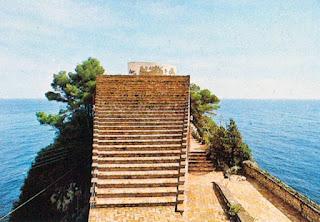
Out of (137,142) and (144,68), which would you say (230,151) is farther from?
(144,68)

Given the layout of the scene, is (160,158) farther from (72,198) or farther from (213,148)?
(72,198)

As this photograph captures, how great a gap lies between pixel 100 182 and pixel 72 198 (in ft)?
25.7

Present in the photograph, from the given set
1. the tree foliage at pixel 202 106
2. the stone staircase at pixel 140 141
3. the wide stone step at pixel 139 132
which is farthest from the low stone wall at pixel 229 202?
the tree foliage at pixel 202 106

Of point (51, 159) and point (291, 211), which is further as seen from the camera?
point (51, 159)

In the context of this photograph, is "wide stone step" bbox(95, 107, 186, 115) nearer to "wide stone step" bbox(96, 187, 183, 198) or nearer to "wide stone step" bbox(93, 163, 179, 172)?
"wide stone step" bbox(93, 163, 179, 172)

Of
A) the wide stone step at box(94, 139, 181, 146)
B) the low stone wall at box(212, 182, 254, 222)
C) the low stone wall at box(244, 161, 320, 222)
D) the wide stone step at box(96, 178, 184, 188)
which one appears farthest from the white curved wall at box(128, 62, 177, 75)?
the wide stone step at box(96, 178, 184, 188)

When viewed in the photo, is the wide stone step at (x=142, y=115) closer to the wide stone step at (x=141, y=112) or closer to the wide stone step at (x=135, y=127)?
the wide stone step at (x=141, y=112)

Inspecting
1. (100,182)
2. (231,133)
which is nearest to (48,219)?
(100,182)

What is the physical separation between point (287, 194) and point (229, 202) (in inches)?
115

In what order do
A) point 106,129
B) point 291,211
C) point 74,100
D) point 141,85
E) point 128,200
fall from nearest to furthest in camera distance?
point 128,200 < point 291,211 < point 106,129 < point 141,85 < point 74,100

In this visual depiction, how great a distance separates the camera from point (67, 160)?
19.8 metres

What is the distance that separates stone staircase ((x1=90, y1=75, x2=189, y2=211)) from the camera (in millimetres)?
11445

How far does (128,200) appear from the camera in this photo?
36.7 ft

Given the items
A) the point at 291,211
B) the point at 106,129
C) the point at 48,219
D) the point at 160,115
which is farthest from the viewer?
the point at 48,219
